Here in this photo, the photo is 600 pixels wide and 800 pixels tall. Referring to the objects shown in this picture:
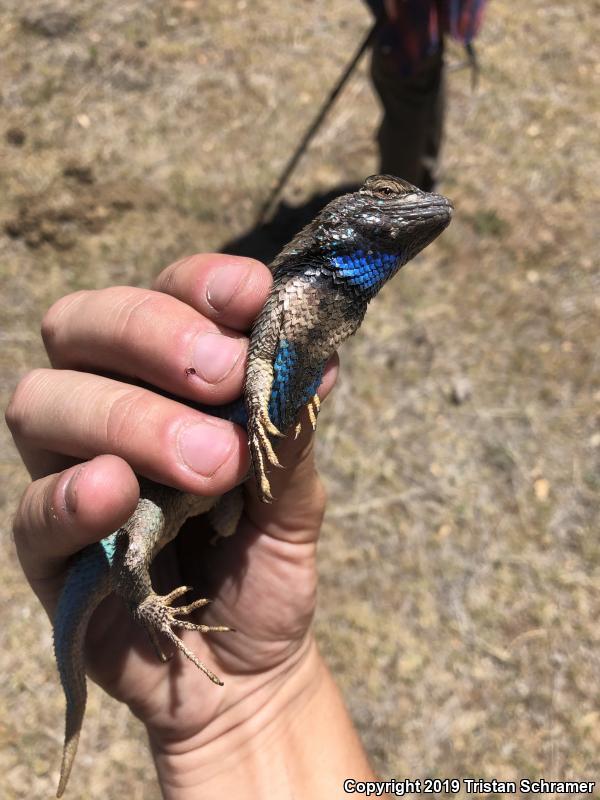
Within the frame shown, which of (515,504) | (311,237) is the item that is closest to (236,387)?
(311,237)

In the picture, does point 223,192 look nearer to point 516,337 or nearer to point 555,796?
point 516,337

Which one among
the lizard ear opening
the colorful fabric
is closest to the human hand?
the lizard ear opening

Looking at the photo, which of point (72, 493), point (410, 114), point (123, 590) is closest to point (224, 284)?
point (72, 493)

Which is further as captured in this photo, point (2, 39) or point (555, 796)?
point (2, 39)

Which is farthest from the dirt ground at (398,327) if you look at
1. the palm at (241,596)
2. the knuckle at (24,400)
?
the knuckle at (24,400)

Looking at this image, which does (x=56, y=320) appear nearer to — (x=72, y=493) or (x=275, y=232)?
(x=72, y=493)

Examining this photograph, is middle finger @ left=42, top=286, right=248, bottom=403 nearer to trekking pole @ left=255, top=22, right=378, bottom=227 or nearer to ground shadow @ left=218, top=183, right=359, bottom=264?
ground shadow @ left=218, top=183, right=359, bottom=264

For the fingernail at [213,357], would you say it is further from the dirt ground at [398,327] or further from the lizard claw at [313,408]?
the dirt ground at [398,327]

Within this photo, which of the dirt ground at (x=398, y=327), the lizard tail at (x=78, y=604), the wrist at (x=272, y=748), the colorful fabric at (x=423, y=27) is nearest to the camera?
the lizard tail at (x=78, y=604)
